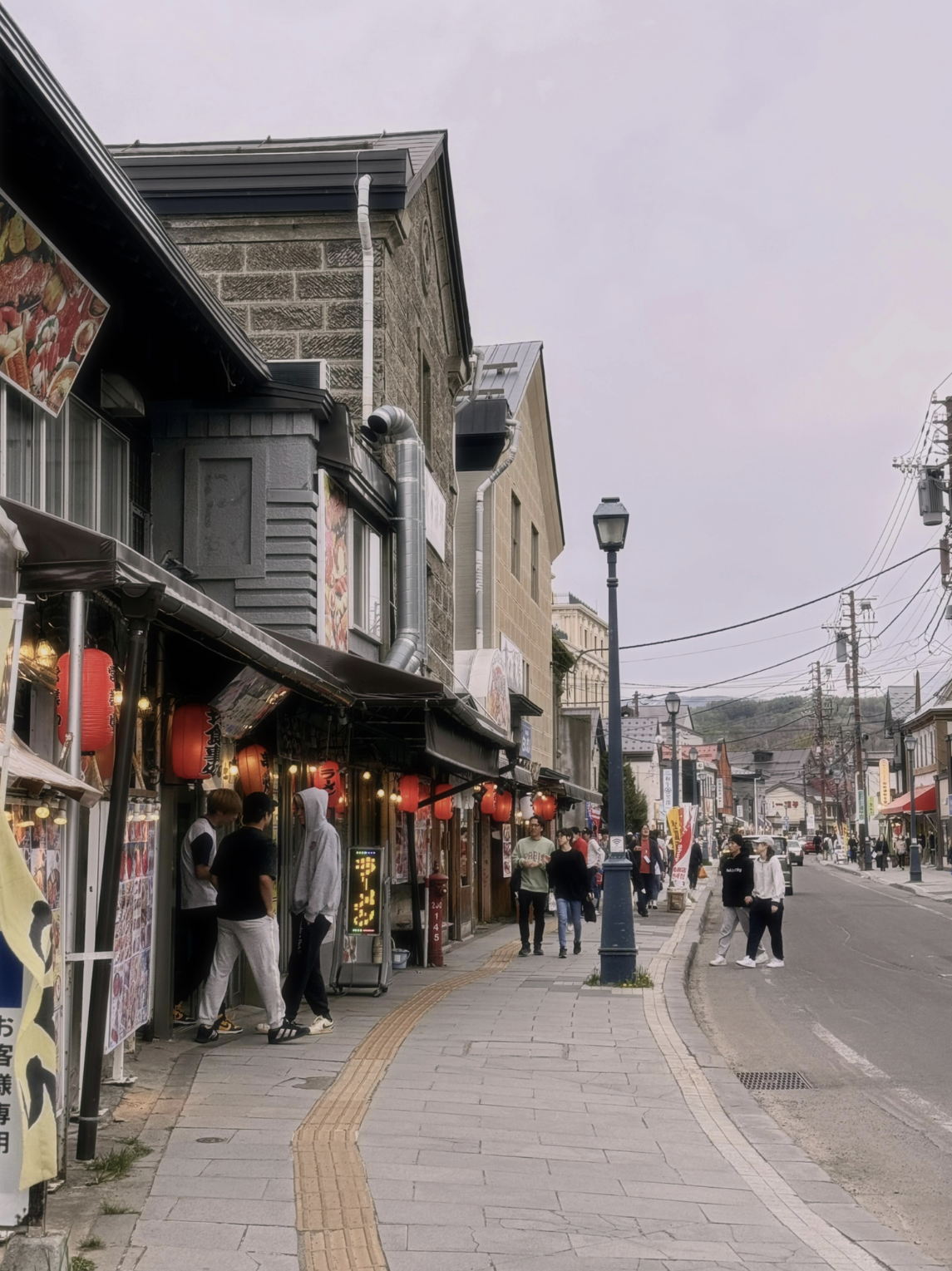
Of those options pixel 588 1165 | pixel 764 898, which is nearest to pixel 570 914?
pixel 764 898

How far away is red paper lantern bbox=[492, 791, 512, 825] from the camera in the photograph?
2484 cm

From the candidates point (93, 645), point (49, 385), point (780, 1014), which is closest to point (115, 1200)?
point (93, 645)

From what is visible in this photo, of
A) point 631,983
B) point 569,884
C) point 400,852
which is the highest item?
point 400,852

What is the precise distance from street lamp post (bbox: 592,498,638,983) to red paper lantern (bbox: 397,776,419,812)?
95.7 inches

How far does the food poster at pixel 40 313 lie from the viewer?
341 inches

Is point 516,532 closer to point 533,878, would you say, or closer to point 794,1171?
point 533,878

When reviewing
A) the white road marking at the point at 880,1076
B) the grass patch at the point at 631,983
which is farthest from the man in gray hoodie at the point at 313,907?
the grass patch at the point at 631,983

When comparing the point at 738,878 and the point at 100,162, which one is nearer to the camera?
the point at 100,162

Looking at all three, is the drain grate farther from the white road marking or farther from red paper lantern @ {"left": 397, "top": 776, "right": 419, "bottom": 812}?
red paper lantern @ {"left": 397, "top": 776, "right": 419, "bottom": 812}

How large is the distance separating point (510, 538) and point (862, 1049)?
19.9 m

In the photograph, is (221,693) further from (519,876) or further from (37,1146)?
(519,876)

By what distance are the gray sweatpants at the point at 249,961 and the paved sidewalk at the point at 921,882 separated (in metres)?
29.8

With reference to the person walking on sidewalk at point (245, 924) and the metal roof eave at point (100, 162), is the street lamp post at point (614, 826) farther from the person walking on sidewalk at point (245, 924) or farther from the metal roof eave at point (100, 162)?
the person walking on sidewalk at point (245, 924)

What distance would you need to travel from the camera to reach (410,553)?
58.0 ft
